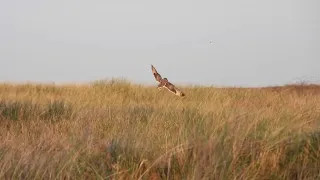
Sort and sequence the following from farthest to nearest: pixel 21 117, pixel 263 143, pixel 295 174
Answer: pixel 21 117, pixel 263 143, pixel 295 174

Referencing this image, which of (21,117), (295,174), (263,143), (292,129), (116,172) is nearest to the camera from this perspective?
(116,172)

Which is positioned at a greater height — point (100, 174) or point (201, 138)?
point (201, 138)

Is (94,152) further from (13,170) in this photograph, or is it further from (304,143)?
(304,143)

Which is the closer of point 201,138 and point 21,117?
point 201,138

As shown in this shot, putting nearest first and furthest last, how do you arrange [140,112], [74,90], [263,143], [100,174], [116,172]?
1. [116,172]
2. [100,174]
3. [263,143]
4. [140,112]
5. [74,90]

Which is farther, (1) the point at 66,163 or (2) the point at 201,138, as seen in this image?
(2) the point at 201,138

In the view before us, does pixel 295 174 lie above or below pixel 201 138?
below

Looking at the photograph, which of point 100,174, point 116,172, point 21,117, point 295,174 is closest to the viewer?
point 116,172

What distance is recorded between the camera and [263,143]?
3.01 m

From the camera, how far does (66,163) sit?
2.50 meters

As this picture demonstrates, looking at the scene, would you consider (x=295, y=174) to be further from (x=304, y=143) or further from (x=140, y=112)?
(x=140, y=112)

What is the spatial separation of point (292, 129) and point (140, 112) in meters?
2.55

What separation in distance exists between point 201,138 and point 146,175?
526 millimetres

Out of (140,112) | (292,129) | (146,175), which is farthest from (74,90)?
(146,175)
